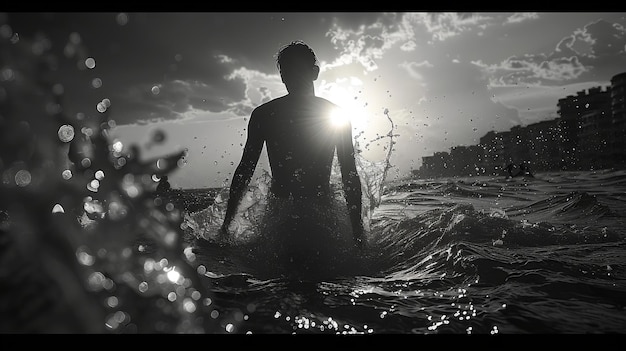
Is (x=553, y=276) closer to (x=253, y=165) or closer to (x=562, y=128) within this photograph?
(x=253, y=165)

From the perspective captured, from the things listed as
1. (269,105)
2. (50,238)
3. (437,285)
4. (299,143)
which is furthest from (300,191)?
(50,238)

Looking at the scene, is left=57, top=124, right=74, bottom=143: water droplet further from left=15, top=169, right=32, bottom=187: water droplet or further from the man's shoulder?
the man's shoulder

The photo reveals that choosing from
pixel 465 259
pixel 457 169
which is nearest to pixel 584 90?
pixel 457 169

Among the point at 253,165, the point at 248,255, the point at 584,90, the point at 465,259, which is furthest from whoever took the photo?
the point at 584,90

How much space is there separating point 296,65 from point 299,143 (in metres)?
0.81

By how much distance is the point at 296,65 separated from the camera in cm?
372

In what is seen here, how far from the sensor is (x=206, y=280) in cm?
258

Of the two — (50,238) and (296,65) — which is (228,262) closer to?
(296,65)

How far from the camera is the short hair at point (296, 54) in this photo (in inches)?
147

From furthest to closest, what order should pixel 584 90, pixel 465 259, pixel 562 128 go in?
pixel 562 128 → pixel 584 90 → pixel 465 259

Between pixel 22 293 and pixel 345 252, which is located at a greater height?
pixel 22 293

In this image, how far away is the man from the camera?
143 inches

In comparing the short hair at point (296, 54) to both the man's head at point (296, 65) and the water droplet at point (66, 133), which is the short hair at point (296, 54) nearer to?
the man's head at point (296, 65)
